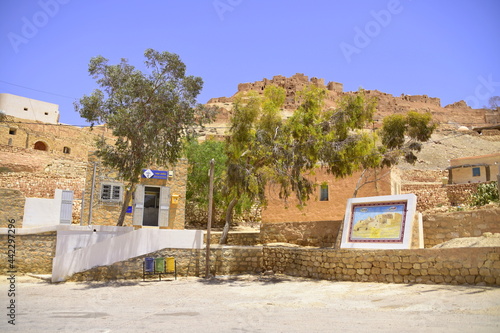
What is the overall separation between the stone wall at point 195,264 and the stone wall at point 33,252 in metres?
1.40

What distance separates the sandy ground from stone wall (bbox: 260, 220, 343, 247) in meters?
3.29

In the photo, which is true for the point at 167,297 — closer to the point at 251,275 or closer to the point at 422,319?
the point at 251,275

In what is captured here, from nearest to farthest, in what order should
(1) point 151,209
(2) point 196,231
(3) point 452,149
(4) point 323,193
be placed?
(2) point 196,231, (1) point 151,209, (4) point 323,193, (3) point 452,149

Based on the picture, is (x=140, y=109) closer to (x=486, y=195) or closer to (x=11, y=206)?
(x=11, y=206)

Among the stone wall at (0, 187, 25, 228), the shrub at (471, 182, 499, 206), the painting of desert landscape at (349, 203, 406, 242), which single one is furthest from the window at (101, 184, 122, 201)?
the shrub at (471, 182, 499, 206)

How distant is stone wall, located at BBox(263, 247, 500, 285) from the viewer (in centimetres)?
1057

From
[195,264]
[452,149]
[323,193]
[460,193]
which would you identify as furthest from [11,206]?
[452,149]

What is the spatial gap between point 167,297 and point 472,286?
7.89 meters

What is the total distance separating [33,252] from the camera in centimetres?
1498

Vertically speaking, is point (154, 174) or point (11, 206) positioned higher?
point (154, 174)

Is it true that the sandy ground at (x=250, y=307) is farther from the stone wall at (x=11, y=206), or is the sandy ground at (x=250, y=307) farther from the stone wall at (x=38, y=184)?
the stone wall at (x=38, y=184)

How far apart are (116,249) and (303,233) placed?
7.53 metres

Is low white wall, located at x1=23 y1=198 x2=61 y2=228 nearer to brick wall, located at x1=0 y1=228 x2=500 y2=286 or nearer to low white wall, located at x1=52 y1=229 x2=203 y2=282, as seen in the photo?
brick wall, located at x1=0 y1=228 x2=500 y2=286

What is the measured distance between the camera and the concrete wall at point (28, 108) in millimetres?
46875
